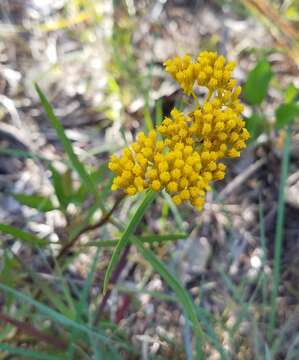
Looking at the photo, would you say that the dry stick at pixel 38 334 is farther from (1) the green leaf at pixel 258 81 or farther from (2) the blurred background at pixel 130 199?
(1) the green leaf at pixel 258 81

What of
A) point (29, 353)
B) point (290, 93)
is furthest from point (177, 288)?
point (290, 93)

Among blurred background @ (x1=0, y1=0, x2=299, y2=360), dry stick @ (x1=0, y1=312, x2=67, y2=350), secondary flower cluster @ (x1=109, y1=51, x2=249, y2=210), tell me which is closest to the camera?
secondary flower cluster @ (x1=109, y1=51, x2=249, y2=210)

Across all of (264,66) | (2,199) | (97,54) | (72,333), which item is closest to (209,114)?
(72,333)

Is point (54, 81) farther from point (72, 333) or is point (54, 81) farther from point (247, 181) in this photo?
point (72, 333)

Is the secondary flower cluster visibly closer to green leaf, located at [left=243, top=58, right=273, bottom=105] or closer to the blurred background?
the blurred background

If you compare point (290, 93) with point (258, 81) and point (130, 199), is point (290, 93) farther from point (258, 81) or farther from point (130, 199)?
point (130, 199)

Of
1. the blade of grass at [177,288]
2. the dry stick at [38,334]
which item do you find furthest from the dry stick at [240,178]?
the blade of grass at [177,288]

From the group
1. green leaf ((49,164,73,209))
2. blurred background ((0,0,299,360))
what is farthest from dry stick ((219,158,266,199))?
green leaf ((49,164,73,209))

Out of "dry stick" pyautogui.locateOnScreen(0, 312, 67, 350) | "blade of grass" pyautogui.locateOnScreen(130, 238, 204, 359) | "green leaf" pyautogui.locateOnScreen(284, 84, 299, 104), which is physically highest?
"green leaf" pyautogui.locateOnScreen(284, 84, 299, 104)
